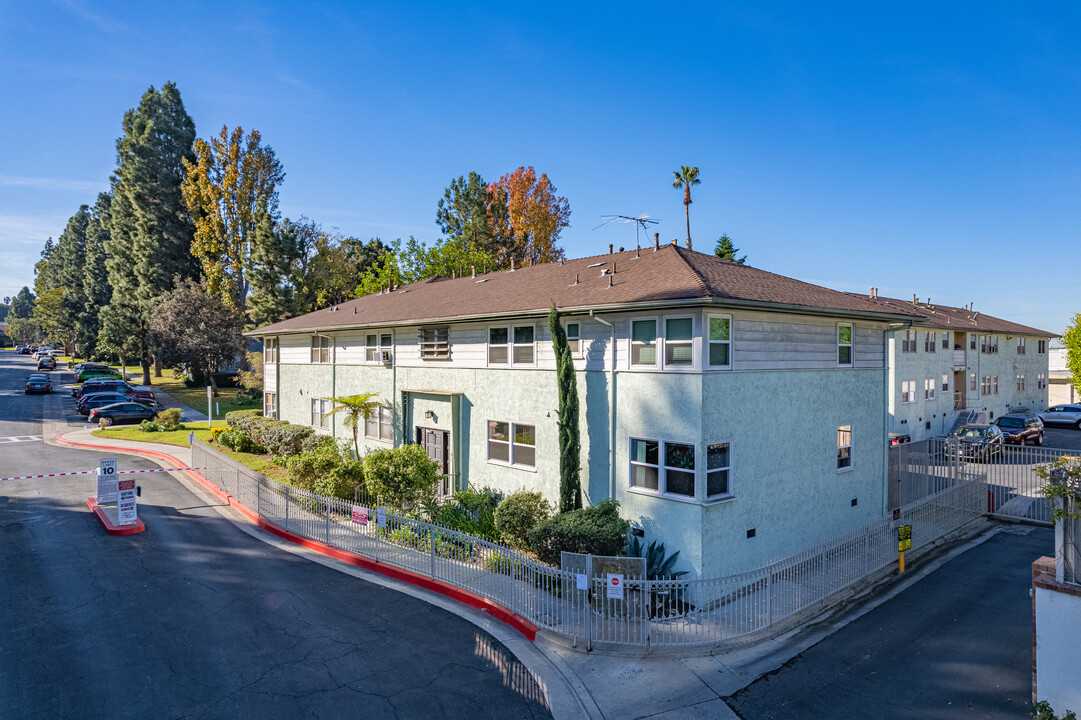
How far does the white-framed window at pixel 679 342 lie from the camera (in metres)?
12.4

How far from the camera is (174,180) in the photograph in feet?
176

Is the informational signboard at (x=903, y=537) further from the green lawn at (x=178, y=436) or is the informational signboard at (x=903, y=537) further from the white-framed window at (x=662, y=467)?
the green lawn at (x=178, y=436)

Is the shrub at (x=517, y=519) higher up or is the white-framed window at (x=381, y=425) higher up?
the white-framed window at (x=381, y=425)

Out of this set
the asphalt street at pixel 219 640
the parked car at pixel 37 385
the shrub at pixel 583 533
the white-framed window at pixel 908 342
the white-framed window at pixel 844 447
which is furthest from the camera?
the parked car at pixel 37 385

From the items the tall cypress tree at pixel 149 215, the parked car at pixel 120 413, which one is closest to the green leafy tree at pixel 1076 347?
the parked car at pixel 120 413

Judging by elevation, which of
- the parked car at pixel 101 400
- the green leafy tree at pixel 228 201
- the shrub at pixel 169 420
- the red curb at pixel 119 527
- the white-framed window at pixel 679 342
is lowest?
the red curb at pixel 119 527

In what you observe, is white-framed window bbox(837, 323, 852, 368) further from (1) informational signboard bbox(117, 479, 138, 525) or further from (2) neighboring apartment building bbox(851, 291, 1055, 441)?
(1) informational signboard bbox(117, 479, 138, 525)

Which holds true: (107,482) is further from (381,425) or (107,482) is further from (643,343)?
(643,343)

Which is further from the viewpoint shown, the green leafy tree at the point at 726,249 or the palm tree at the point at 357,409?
the green leafy tree at the point at 726,249

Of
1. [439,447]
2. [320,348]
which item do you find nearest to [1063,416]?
[439,447]

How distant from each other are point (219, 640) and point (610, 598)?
6.69 metres

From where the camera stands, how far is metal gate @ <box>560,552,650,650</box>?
10000 millimetres

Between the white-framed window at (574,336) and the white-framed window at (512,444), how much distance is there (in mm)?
2515

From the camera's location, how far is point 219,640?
403 inches
